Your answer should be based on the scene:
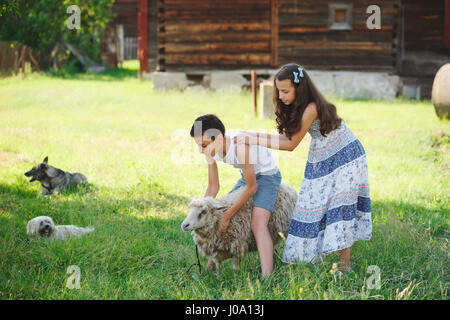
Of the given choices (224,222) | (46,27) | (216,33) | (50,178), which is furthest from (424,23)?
(224,222)

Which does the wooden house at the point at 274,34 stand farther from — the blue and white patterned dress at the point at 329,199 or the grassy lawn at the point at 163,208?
the blue and white patterned dress at the point at 329,199

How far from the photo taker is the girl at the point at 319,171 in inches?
134

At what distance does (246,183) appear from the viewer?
138 inches

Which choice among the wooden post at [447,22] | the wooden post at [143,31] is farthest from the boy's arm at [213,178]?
the wooden post at [143,31]

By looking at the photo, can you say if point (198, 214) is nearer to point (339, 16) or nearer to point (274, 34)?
point (274, 34)

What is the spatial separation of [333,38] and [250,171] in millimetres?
13070

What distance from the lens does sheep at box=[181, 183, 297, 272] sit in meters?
3.45

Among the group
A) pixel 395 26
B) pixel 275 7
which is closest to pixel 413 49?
pixel 395 26

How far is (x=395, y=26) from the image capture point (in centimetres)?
1566

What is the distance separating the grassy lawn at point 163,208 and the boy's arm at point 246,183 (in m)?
0.42

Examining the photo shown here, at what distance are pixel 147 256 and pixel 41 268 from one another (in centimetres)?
81

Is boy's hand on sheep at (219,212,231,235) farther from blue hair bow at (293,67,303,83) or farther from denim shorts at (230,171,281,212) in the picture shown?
blue hair bow at (293,67,303,83)
